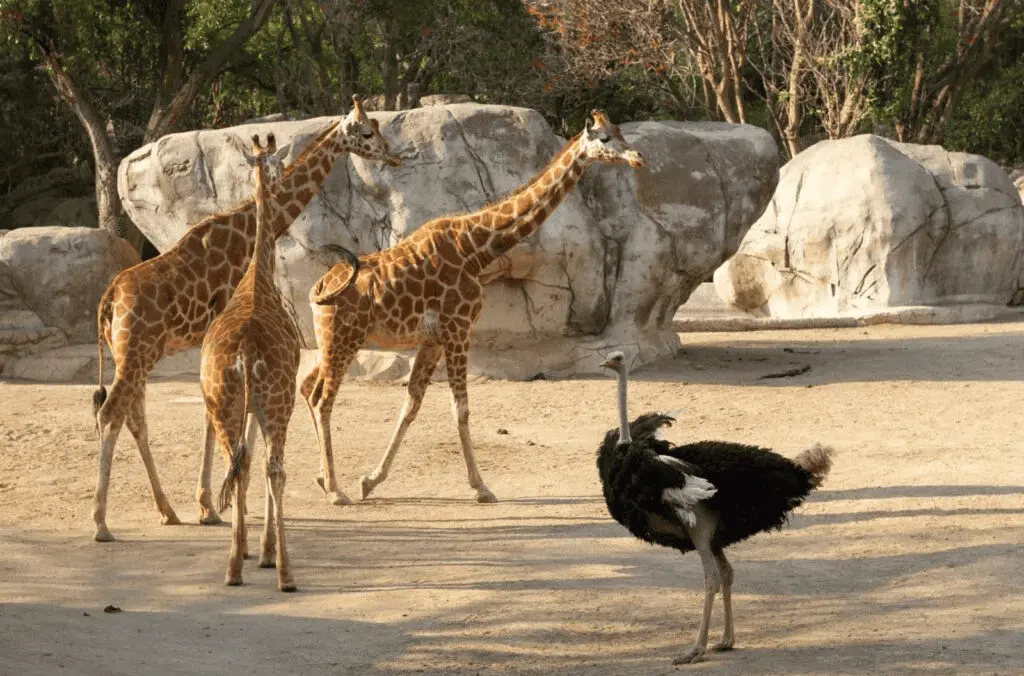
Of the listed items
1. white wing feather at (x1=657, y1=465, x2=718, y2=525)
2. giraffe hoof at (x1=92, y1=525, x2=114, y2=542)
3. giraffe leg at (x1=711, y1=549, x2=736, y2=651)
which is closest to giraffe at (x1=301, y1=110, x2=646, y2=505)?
giraffe hoof at (x1=92, y1=525, x2=114, y2=542)

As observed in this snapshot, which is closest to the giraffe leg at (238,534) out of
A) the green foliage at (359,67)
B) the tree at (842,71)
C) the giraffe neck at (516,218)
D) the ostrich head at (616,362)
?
the ostrich head at (616,362)

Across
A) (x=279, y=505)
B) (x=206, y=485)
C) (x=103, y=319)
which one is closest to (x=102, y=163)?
(x=103, y=319)

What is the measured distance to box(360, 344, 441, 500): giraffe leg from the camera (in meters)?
9.89

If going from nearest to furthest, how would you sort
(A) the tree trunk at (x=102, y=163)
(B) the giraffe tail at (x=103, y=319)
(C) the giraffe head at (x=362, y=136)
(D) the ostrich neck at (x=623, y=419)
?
(D) the ostrich neck at (x=623, y=419) → (B) the giraffe tail at (x=103, y=319) → (C) the giraffe head at (x=362, y=136) → (A) the tree trunk at (x=102, y=163)

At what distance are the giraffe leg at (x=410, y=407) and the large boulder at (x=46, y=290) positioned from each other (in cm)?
609

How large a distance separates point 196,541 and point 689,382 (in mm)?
6341

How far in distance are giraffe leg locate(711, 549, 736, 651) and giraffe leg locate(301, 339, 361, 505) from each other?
380cm

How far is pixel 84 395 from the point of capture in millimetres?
→ 13594

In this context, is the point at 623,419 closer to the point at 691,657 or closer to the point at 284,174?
the point at 691,657

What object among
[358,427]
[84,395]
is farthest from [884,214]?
[84,395]

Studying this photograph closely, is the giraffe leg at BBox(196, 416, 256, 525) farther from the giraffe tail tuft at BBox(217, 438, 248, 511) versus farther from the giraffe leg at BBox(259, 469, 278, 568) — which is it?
the giraffe tail tuft at BBox(217, 438, 248, 511)

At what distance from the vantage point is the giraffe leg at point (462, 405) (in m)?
9.84

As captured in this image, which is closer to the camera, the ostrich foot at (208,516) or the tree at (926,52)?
the ostrich foot at (208,516)

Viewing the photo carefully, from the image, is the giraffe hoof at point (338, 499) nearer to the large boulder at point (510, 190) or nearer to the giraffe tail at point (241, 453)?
the giraffe tail at point (241, 453)
